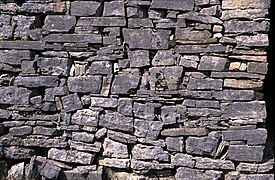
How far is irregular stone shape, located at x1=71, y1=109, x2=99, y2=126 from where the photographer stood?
502 centimetres

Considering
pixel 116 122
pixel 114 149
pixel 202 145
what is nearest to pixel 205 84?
pixel 202 145

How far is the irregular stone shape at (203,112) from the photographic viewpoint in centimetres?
481

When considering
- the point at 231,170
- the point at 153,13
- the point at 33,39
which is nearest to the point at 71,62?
the point at 33,39

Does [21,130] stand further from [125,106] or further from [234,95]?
[234,95]

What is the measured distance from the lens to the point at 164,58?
192 inches

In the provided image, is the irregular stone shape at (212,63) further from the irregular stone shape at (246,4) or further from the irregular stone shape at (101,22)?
the irregular stone shape at (101,22)

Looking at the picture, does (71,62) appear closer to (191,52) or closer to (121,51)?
(121,51)

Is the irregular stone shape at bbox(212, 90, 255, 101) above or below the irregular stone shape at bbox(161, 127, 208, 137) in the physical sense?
above

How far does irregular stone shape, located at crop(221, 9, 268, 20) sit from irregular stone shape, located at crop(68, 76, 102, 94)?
56.4 inches

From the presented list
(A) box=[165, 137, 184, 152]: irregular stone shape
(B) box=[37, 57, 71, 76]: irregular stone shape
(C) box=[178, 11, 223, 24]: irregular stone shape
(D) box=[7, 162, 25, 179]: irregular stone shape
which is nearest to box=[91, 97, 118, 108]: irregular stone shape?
(B) box=[37, 57, 71, 76]: irregular stone shape

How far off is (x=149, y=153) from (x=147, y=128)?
26cm

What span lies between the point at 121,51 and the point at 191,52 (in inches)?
28.2

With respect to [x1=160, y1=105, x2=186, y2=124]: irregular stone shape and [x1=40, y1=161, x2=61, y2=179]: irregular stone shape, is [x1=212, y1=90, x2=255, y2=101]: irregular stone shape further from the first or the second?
[x1=40, y1=161, x2=61, y2=179]: irregular stone shape

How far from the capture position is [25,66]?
16.7 feet
